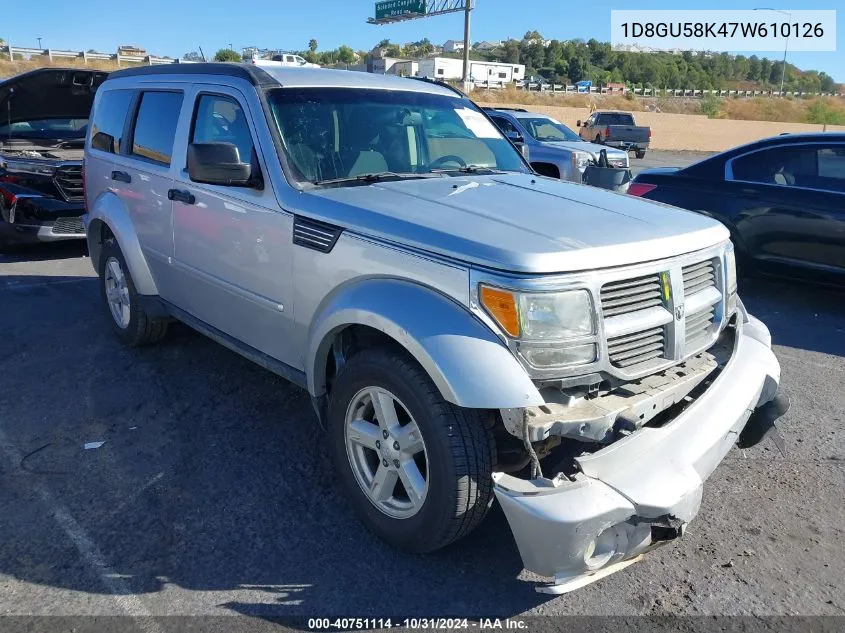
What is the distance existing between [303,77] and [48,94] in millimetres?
6251

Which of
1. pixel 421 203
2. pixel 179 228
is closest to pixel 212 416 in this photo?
pixel 179 228

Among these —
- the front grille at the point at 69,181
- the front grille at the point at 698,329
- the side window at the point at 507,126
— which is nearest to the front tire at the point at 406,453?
the front grille at the point at 698,329

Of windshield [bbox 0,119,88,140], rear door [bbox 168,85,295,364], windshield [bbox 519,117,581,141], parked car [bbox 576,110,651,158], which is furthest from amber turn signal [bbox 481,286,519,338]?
parked car [bbox 576,110,651,158]

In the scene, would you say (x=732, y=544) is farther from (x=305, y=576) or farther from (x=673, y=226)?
(x=305, y=576)

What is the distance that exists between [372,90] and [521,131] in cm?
1001

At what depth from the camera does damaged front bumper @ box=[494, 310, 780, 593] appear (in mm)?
2322

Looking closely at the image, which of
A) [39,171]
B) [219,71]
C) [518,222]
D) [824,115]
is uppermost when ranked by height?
[824,115]

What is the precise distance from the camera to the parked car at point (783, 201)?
640 centimetres

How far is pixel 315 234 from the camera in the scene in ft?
10.7

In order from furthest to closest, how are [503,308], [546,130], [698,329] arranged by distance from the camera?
[546,130], [698,329], [503,308]

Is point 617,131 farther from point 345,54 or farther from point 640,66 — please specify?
point 640,66

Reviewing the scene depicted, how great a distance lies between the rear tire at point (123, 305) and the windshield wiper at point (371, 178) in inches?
83.8

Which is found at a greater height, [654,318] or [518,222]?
[518,222]

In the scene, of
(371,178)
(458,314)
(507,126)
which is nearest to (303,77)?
(371,178)
